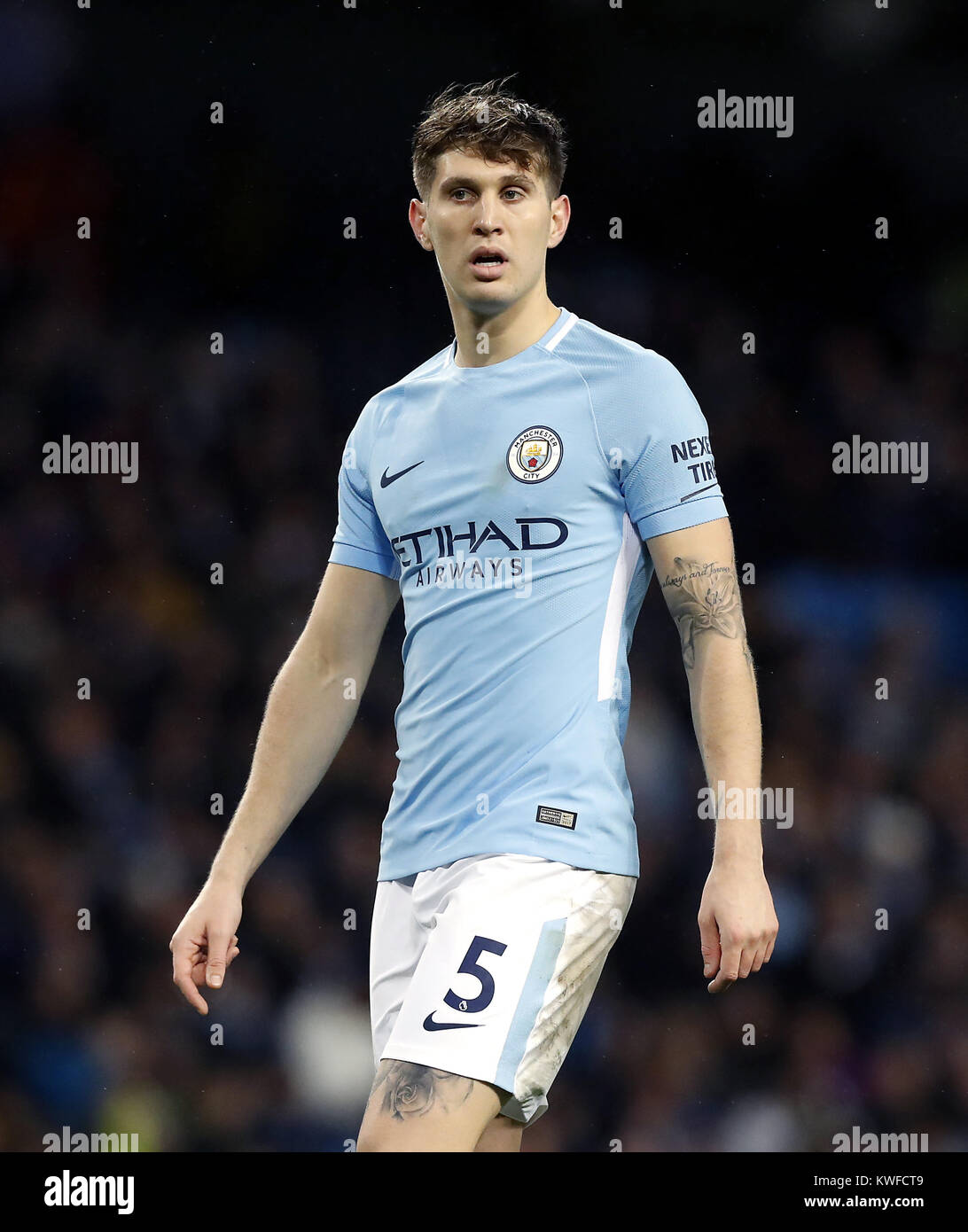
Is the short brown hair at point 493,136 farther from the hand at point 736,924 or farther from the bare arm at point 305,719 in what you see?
the hand at point 736,924

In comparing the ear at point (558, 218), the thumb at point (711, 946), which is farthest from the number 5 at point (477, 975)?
the ear at point (558, 218)

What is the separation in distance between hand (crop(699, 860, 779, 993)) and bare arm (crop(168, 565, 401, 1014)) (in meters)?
0.94

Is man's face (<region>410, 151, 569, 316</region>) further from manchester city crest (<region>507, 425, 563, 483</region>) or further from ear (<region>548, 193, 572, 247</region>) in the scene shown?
manchester city crest (<region>507, 425, 563, 483</region>)

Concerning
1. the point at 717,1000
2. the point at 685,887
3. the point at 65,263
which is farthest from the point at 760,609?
the point at 65,263

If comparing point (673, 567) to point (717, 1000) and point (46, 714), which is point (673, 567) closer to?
→ point (717, 1000)

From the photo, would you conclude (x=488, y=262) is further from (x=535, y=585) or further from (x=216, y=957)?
(x=216, y=957)

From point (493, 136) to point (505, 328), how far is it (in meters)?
0.38

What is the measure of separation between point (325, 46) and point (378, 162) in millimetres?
532

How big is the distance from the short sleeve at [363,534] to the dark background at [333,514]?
9.48 feet

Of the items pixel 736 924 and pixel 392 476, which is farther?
pixel 392 476

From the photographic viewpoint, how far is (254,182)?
264 inches

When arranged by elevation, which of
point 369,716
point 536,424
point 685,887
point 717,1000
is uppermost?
point 536,424

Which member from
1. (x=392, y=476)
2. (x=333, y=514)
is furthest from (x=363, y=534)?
(x=333, y=514)

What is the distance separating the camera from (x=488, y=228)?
10.1 ft
